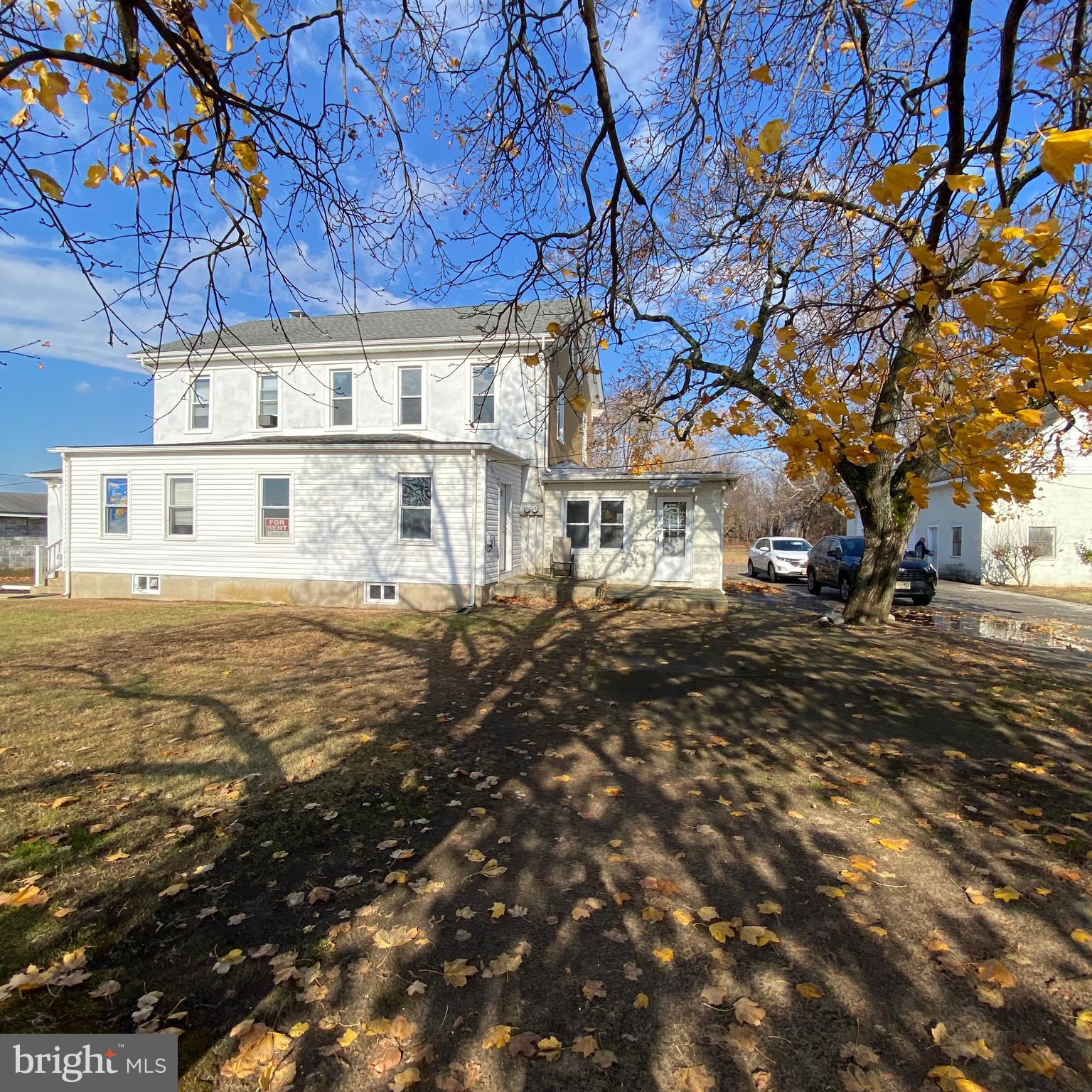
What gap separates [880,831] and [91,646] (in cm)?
1009

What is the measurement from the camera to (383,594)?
1390 cm

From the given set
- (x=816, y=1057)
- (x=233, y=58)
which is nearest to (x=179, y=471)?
(x=233, y=58)

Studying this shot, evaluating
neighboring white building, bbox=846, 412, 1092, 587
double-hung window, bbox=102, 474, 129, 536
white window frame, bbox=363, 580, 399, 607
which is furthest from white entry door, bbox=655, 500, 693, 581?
double-hung window, bbox=102, 474, 129, 536

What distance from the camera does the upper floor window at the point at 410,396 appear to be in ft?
54.1

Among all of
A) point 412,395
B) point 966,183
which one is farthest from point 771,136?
point 412,395

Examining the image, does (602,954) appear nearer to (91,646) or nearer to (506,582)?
(91,646)

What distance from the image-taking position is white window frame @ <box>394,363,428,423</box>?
16.4 metres

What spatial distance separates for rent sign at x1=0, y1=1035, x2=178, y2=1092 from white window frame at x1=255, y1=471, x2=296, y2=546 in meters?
12.8

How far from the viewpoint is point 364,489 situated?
13898 millimetres

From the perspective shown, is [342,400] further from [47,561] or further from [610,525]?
[47,561]

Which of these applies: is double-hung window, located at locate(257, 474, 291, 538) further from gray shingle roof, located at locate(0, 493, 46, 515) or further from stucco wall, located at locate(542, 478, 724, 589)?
gray shingle roof, located at locate(0, 493, 46, 515)

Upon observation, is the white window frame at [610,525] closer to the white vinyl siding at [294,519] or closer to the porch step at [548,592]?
→ the porch step at [548,592]

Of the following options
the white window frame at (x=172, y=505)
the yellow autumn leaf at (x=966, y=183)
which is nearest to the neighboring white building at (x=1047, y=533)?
the yellow autumn leaf at (x=966, y=183)

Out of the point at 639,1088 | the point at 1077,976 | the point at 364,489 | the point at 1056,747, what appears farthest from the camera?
the point at 364,489
